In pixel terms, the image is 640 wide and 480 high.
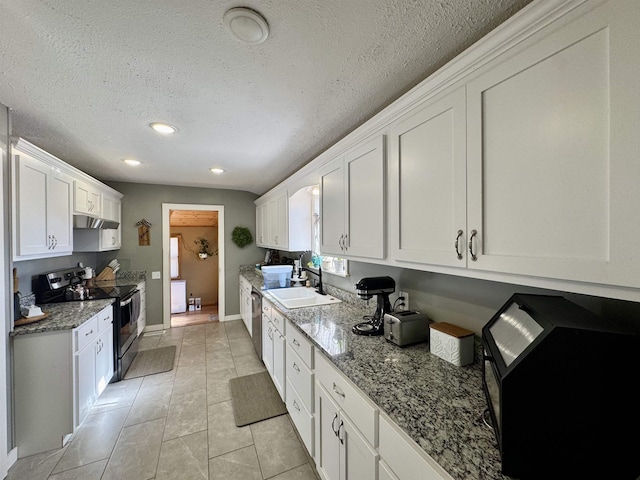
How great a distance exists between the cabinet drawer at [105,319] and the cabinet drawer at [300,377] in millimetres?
1861

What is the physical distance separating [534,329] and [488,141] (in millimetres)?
665

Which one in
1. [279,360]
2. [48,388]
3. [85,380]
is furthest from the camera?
[279,360]

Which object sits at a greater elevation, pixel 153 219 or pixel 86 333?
pixel 153 219

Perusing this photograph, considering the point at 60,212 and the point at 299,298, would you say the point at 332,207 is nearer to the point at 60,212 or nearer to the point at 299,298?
the point at 299,298

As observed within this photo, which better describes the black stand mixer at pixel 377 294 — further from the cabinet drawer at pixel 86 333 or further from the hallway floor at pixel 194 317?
the hallway floor at pixel 194 317

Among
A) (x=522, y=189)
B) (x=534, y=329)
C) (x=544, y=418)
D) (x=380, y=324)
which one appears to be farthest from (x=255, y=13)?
(x=380, y=324)

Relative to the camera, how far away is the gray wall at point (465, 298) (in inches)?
37.5

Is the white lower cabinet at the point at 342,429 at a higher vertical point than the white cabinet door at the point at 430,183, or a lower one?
lower

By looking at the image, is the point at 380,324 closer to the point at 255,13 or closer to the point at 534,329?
the point at 534,329

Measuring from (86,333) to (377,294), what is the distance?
2428 mm

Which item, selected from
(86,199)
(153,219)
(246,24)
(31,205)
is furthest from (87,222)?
(246,24)

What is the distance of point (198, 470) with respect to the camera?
173cm

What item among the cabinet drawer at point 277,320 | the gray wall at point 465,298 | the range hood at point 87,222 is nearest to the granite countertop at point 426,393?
the gray wall at point 465,298

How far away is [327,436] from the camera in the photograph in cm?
145
